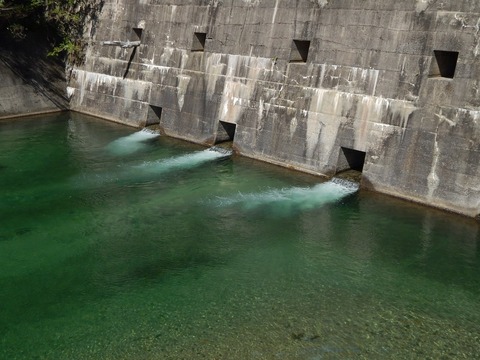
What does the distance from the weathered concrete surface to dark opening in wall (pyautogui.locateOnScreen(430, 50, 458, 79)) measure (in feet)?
40.3

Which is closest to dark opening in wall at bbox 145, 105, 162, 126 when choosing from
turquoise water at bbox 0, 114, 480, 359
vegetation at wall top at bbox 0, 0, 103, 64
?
turquoise water at bbox 0, 114, 480, 359

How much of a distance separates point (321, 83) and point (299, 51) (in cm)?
115

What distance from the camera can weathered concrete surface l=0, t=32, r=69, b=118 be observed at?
1585cm

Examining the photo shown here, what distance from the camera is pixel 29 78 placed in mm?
16391

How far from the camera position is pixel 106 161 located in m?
12.3

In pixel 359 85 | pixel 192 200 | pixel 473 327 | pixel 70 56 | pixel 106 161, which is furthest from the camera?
pixel 70 56

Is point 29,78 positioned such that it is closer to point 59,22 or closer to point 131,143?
point 59,22

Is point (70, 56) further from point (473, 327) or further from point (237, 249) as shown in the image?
point (473, 327)

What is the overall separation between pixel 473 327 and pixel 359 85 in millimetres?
5861

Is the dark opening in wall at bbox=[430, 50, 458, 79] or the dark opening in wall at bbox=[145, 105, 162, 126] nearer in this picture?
the dark opening in wall at bbox=[430, 50, 458, 79]

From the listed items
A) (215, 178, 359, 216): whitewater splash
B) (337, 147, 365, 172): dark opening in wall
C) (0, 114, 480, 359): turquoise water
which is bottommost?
(0, 114, 480, 359): turquoise water

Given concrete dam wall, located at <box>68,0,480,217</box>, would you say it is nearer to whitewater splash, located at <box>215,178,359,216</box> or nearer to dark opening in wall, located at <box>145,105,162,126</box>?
dark opening in wall, located at <box>145,105,162,126</box>

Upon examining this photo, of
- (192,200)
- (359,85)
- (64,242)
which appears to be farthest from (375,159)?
(64,242)

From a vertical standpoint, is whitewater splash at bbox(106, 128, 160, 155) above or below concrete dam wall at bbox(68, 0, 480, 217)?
below
